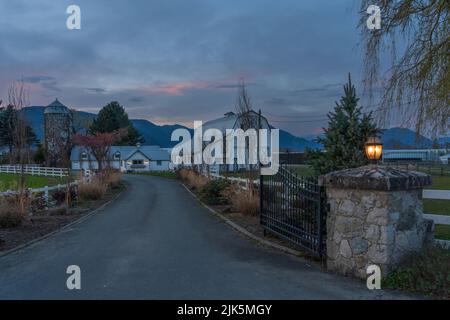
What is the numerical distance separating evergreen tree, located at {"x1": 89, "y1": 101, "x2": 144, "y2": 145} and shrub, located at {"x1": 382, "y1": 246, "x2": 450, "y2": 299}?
267ft

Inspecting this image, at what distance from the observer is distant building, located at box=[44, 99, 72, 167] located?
29.7 m

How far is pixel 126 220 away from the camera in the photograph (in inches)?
542

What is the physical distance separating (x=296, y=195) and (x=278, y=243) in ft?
4.71

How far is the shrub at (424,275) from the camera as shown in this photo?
571cm

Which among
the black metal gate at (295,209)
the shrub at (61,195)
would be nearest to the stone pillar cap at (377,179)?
the black metal gate at (295,209)

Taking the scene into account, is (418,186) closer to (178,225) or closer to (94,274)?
(94,274)

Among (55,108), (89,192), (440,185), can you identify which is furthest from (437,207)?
(55,108)

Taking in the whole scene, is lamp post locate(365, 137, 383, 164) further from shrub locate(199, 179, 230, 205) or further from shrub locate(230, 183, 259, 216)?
shrub locate(199, 179, 230, 205)

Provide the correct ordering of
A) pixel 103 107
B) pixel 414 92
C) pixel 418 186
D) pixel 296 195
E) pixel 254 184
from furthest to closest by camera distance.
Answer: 1. pixel 103 107
2. pixel 254 184
3. pixel 296 195
4. pixel 414 92
5. pixel 418 186

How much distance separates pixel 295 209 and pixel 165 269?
320 centimetres

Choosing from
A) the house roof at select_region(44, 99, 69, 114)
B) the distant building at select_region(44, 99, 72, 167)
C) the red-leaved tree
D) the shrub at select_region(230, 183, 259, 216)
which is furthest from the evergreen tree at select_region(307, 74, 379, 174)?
the house roof at select_region(44, 99, 69, 114)
